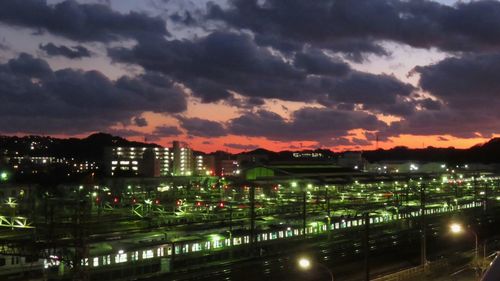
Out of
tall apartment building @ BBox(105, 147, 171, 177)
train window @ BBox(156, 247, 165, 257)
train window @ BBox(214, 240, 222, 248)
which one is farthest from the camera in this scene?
tall apartment building @ BBox(105, 147, 171, 177)

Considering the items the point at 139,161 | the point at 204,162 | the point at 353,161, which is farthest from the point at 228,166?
the point at 353,161

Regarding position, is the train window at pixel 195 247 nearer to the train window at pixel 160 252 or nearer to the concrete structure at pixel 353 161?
the train window at pixel 160 252

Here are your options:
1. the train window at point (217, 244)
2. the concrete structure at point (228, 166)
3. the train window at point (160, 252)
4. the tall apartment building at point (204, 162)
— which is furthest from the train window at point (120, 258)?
the tall apartment building at point (204, 162)

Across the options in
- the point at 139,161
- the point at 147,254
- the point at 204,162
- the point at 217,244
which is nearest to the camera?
the point at 147,254

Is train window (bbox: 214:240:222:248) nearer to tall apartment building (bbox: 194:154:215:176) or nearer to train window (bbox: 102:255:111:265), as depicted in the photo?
train window (bbox: 102:255:111:265)

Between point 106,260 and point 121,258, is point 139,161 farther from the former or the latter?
point 106,260

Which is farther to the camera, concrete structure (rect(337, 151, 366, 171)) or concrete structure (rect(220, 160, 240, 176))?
concrete structure (rect(220, 160, 240, 176))

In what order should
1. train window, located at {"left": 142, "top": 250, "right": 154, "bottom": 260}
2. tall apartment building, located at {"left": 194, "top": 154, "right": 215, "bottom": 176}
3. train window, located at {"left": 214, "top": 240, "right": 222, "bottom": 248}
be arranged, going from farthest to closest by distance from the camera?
1. tall apartment building, located at {"left": 194, "top": 154, "right": 215, "bottom": 176}
2. train window, located at {"left": 214, "top": 240, "right": 222, "bottom": 248}
3. train window, located at {"left": 142, "top": 250, "right": 154, "bottom": 260}

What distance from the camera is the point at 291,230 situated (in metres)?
35.8

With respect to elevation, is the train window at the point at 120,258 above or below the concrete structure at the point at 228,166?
below

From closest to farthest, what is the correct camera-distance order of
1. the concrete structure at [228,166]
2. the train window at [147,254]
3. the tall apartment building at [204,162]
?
the train window at [147,254] → the concrete structure at [228,166] → the tall apartment building at [204,162]

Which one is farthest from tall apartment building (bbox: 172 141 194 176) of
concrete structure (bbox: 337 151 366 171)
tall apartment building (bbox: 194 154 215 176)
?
concrete structure (bbox: 337 151 366 171)

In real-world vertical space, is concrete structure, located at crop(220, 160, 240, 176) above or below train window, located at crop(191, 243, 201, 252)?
above

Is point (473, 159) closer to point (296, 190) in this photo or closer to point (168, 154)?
point (168, 154)
